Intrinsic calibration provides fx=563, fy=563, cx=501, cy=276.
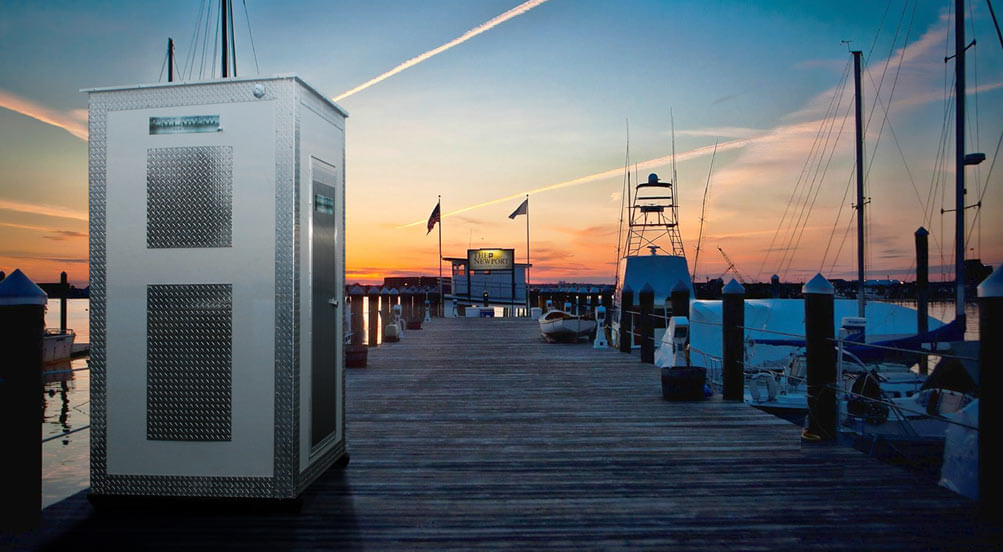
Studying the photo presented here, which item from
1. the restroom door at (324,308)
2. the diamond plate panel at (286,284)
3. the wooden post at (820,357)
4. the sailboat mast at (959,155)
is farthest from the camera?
the sailboat mast at (959,155)

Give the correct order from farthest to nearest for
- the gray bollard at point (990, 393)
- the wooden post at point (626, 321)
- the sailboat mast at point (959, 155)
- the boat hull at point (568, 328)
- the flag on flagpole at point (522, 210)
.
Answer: the flag on flagpole at point (522, 210) → the boat hull at point (568, 328) → the sailboat mast at point (959, 155) → the wooden post at point (626, 321) → the gray bollard at point (990, 393)

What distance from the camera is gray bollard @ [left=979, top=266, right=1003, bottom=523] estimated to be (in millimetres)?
3361

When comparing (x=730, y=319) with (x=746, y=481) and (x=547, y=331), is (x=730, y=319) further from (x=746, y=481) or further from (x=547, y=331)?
(x=547, y=331)

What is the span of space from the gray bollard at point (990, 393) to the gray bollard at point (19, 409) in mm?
5735

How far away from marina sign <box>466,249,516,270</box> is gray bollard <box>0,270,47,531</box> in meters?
36.3

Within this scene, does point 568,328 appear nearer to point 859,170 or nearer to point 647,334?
point 647,334

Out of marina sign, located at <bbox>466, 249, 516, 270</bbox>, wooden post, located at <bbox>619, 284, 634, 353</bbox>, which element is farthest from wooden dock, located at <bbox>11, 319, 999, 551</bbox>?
marina sign, located at <bbox>466, 249, 516, 270</bbox>

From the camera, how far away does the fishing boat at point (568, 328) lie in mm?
16375

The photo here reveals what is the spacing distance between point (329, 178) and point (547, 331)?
43.5 ft

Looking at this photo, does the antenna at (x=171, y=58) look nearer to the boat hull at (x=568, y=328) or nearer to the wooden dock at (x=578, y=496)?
the boat hull at (x=568, y=328)

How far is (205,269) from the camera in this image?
360 centimetres

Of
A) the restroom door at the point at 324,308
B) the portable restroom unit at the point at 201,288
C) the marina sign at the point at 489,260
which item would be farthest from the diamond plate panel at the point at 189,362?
the marina sign at the point at 489,260

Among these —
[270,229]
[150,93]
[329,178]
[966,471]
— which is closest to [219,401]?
[270,229]

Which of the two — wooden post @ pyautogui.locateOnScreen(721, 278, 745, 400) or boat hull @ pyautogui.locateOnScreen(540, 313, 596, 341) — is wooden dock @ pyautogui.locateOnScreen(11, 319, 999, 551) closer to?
wooden post @ pyautogui.locateOnScreen(721, 278, 745, 400)
